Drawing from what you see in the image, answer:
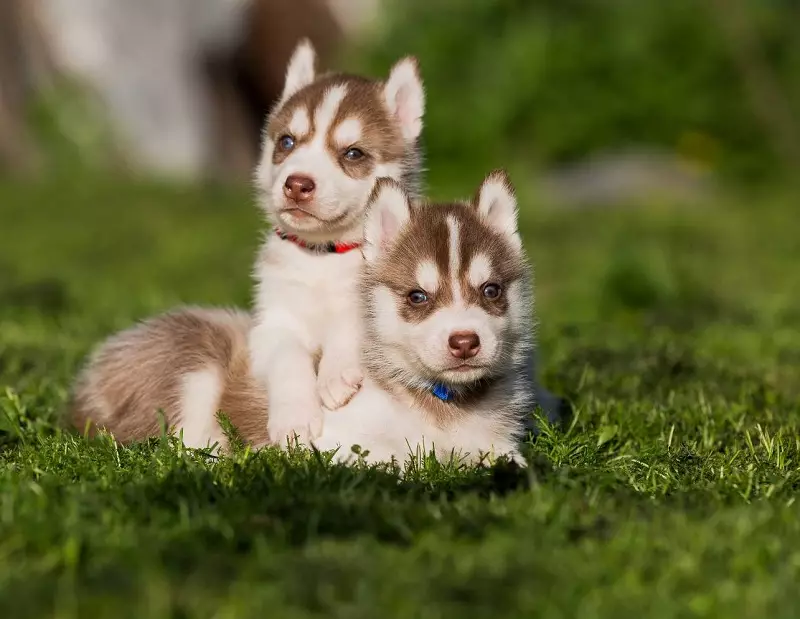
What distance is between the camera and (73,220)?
43.0ft

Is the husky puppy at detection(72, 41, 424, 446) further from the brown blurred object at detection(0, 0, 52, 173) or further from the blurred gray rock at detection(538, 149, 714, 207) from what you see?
the brown blurred object at detection(0, 0, 52, 173)

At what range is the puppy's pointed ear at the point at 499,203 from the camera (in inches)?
194

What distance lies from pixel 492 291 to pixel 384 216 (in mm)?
559

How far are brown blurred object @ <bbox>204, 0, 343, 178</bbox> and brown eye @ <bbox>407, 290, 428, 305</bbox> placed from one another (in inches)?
506

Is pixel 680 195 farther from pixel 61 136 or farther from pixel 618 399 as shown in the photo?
pixel 618 399

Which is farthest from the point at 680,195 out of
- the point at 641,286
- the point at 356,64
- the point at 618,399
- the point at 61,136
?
the point at 618,399

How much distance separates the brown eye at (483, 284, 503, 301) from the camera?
4.57m

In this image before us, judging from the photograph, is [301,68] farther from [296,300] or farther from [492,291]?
[492,291]

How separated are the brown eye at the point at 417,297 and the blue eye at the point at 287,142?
44.4 inches

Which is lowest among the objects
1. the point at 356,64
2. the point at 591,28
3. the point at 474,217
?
the point at 474,217

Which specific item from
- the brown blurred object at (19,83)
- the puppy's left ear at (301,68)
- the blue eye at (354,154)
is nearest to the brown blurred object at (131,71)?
the brown blurred object at (19,83)

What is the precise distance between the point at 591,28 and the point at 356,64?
335 cm

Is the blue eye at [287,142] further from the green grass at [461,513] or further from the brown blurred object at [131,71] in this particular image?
the brown blurred object at [131,71]

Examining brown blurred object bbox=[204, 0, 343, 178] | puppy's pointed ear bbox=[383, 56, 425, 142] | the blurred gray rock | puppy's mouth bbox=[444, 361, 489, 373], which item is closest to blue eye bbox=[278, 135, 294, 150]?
puppy's pointed ear bbox=[383, 56, 425, 142]
